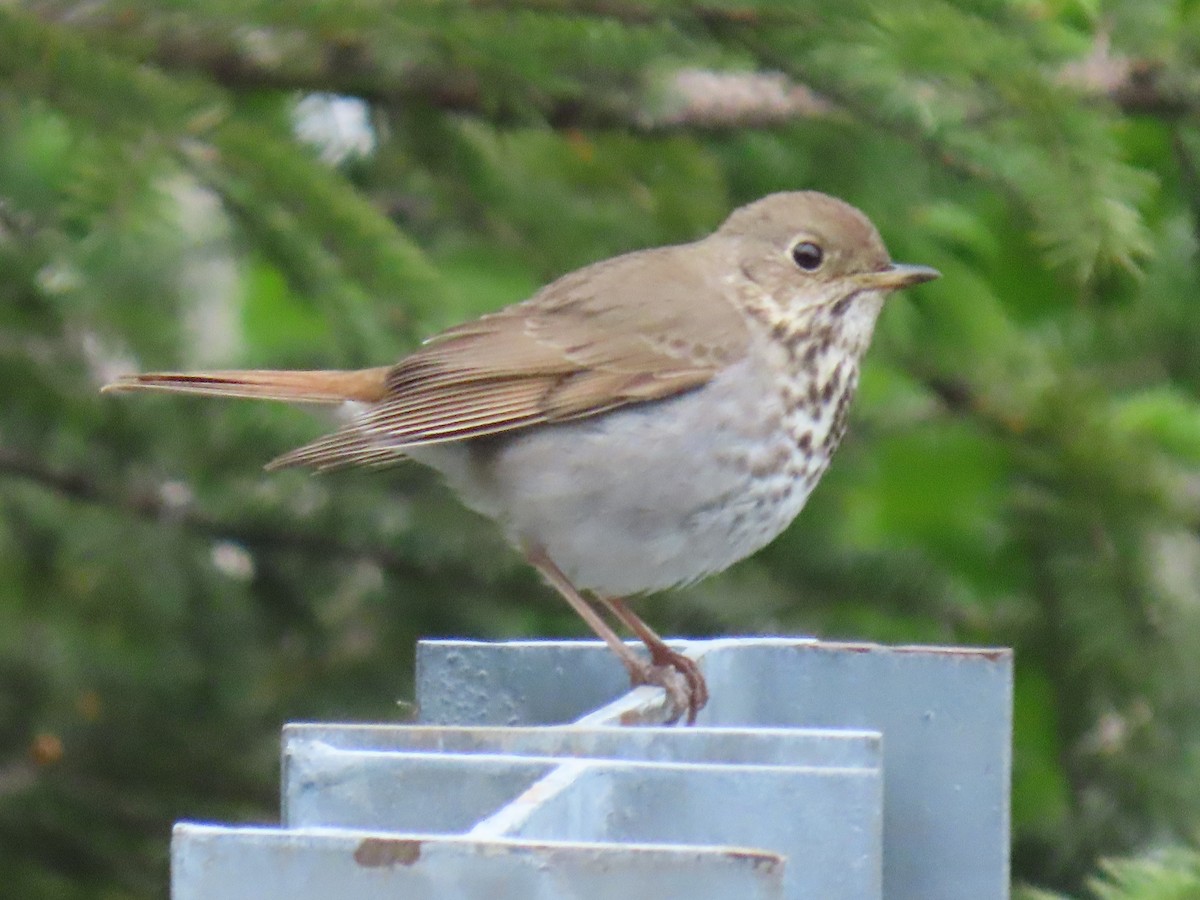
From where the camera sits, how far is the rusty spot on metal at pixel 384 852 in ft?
4.15

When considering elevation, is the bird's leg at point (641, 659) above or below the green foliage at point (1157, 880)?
above

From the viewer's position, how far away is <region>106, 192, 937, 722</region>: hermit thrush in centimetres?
345

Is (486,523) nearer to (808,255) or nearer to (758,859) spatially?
(808,255)

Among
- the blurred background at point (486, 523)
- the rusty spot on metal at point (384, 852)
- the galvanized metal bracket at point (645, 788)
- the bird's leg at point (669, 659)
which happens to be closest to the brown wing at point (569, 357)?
the blurred background at point (486, 523)

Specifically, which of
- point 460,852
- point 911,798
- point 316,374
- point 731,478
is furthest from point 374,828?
point 316,374

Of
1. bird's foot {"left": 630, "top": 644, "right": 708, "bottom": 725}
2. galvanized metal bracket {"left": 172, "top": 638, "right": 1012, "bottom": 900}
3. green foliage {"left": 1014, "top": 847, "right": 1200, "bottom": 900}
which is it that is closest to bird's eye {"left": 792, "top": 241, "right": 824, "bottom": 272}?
bird's foot {"left": 630, "top": 644, "right": 708, "bottom": 725}

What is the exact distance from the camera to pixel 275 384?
3555mm

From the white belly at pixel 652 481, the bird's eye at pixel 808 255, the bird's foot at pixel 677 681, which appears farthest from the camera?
the bird's eye at pixel 808 255

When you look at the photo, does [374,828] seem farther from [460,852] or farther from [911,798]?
[911,798]

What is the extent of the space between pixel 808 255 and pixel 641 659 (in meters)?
1.33

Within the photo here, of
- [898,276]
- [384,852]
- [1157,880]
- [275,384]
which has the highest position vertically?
[898,276]

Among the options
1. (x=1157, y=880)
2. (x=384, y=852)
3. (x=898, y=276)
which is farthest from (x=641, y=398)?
(x=384, y=852)

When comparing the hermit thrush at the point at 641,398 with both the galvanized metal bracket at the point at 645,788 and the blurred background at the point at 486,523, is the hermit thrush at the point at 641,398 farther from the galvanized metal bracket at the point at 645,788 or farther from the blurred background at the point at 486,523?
the galvanized metal bracket at the point at 645,788

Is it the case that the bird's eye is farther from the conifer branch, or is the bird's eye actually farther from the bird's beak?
the conifer branch
